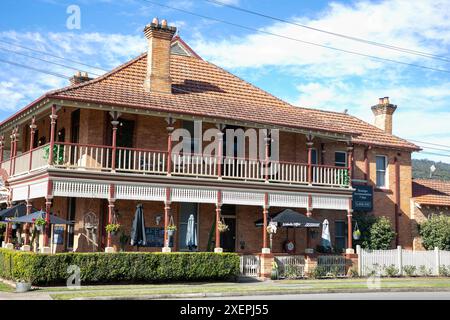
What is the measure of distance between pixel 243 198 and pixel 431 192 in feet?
47.4

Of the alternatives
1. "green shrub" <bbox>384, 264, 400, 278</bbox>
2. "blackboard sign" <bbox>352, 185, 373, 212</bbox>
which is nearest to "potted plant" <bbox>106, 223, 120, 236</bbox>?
"green shrub" <bbox>384, 264, 400, 278</bbox>

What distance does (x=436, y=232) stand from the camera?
3312 cm

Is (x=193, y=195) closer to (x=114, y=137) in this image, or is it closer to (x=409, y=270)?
(x=114, y=137)

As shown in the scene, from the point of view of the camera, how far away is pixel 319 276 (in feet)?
90.7

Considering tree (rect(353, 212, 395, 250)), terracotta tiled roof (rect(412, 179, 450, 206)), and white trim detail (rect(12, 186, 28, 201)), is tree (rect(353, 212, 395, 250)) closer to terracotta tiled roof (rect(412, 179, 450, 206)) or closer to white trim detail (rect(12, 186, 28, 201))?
terracotta tiled roof (rect(412, 179, 450, 206))

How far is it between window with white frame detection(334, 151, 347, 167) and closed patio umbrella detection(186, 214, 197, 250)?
10.5m

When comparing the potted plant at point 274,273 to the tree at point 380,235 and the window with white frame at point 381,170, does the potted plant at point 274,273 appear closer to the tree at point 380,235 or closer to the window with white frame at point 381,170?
the tree at point 380,235

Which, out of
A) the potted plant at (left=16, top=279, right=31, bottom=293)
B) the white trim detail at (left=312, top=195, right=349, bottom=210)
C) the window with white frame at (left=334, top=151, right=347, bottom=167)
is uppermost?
the window with white frame at (left=334, top=151, right=347, bottom=167)

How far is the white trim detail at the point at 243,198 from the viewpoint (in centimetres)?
2670

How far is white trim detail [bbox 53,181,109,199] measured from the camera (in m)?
23.5

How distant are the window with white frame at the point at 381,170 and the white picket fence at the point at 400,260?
466 centimetres

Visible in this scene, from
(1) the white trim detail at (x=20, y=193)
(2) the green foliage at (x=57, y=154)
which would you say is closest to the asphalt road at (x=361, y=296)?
(2) the green foliage at (x=57, y=154)

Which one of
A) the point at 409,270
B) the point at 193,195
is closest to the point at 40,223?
the point at 193,195
